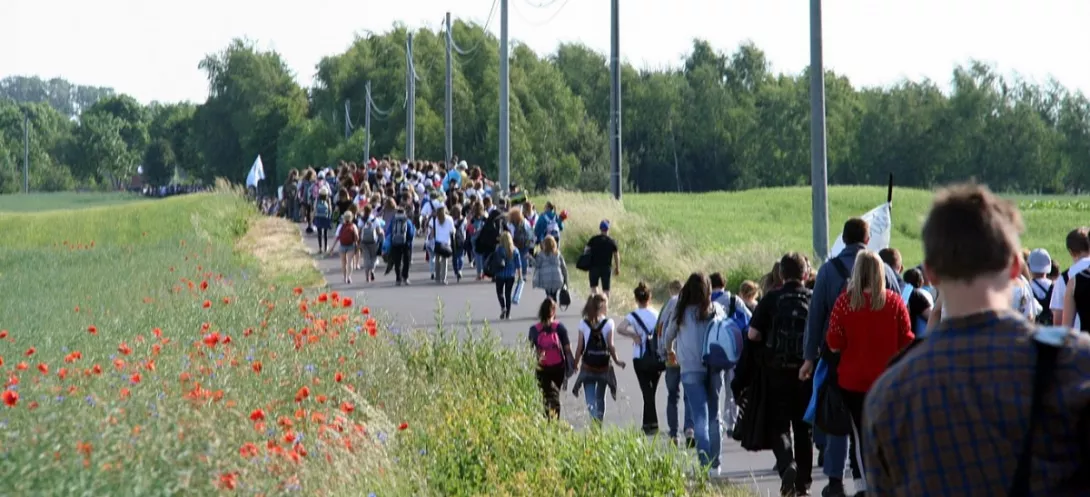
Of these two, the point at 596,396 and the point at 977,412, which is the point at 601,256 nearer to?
the point at 596,396

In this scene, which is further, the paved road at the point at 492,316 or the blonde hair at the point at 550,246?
the blonde hair at the point at 550,246

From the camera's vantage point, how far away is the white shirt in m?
27.7

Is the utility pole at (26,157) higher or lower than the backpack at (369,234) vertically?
higher

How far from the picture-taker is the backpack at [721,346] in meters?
11.4

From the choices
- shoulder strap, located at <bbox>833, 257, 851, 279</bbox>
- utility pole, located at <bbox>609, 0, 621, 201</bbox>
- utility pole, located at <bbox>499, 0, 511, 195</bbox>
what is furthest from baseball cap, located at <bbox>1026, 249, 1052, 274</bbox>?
utility pole, located at <bbox>499, 0, 511, 195</bbox>

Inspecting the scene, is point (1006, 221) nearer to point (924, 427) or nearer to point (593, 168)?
point (924, 427)

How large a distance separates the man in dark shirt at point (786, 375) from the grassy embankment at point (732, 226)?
10.9 feet

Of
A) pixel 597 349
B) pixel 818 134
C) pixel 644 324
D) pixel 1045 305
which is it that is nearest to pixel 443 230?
pixel 818 134

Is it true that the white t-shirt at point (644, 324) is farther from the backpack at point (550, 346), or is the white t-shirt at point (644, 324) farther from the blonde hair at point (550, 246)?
the blonde hair at point (550, 246)

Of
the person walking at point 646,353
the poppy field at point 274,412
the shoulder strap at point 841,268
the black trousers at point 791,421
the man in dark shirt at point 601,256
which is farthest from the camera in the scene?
the man in dark shirt at point 601,256

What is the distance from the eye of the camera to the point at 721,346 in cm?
1139

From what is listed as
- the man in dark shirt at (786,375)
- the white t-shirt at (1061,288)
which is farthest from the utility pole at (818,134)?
the man in dark shirt at (786,375)

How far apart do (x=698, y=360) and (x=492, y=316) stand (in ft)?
38.9

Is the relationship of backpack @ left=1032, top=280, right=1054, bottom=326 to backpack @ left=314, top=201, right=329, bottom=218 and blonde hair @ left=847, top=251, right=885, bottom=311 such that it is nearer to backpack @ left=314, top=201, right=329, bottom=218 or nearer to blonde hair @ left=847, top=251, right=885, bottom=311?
blonde hair @ left=847, top=251, right=885, bottom=311
